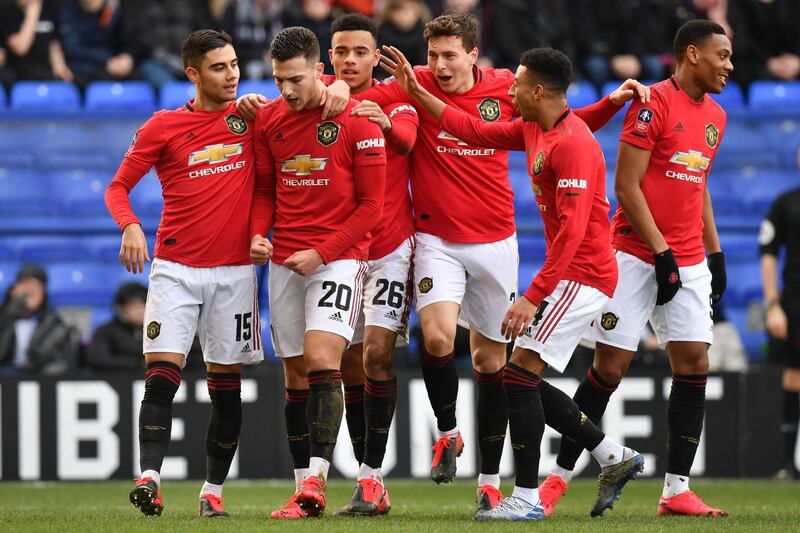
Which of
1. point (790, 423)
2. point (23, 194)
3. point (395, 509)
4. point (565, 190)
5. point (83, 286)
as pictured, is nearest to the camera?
point (565, 190)

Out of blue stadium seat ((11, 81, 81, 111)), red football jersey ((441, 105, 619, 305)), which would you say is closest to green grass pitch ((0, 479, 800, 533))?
red football jersey ((441, 105, 619, 305))

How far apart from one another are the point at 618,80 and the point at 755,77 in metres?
1.33

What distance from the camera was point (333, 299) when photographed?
22.1 ft

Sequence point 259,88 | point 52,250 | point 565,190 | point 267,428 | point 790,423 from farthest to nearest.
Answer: point 259,88
point 52,250
point 267,428
point 790,423
point 565,190

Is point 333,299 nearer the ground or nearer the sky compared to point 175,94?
nearer the ground

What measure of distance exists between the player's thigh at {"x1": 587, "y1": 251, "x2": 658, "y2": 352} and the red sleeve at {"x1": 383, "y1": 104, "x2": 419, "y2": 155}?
124cm

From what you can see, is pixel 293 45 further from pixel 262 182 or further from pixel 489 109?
pixel 489 109

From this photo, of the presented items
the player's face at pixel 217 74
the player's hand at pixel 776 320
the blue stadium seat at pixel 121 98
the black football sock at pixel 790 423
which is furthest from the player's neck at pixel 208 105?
the blue stadium seat at pixel 121 98

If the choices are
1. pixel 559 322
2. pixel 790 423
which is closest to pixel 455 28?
pixel 559 322

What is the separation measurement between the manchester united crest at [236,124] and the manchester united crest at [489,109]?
1251mm

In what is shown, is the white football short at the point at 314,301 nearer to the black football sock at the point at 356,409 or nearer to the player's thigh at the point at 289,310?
the player's thigh at the point at 289,310

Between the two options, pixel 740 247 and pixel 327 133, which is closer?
pixel 327 133

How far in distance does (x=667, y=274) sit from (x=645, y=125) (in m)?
0.75

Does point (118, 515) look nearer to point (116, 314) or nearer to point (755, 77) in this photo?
point (116, 314)
